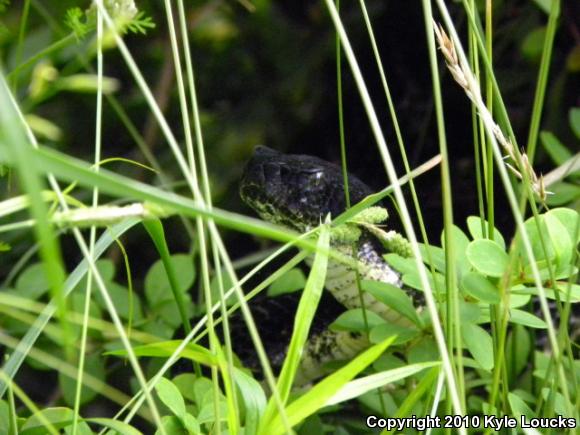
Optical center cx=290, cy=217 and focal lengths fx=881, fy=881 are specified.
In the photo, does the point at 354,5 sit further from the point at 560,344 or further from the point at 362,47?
the point at 560,344

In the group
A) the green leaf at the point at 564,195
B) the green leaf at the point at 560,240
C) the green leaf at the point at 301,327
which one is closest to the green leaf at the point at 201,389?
the green leaf at the point at 301,327

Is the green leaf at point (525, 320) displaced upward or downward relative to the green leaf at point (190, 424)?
upward

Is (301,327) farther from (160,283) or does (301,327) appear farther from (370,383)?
(160,283)

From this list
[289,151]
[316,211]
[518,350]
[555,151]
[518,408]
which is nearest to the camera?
[518,408]

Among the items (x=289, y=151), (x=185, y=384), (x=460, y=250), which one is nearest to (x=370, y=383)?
(x=460, y=250)

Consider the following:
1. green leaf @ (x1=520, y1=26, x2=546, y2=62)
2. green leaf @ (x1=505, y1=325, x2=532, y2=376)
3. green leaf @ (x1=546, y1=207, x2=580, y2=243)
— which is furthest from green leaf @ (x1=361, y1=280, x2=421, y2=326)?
green leaf @ (x1=520, y1=26, x2=546, y2=62)

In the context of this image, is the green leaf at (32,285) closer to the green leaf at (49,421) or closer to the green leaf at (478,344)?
the green leaf at (49,421)

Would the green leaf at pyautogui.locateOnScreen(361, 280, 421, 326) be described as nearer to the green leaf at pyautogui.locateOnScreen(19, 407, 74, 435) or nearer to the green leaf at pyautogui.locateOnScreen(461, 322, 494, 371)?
the green leaf at pyautogui.locateOnScreen(461, 322, 494, 371)
